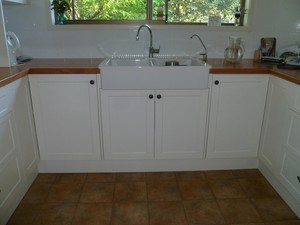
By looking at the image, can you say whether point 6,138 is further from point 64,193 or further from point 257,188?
point 257,188

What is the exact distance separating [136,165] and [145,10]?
4.74ft

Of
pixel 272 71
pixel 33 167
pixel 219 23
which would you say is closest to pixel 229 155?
pixel 272 71

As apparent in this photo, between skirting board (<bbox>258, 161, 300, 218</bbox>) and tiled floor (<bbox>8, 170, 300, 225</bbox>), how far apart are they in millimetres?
35

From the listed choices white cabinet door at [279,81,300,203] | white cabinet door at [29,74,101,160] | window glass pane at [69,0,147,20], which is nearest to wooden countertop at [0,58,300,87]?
white cabinet door at [29,74,101,160]

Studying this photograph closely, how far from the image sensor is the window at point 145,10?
2.51 m

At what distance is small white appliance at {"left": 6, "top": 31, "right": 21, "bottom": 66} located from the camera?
2.06 meters

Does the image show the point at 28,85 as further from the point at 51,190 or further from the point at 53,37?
the point at 51,190

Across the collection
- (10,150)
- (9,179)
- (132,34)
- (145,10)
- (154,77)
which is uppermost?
(145,10)

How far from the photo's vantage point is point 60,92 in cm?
202

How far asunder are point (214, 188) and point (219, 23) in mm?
1494

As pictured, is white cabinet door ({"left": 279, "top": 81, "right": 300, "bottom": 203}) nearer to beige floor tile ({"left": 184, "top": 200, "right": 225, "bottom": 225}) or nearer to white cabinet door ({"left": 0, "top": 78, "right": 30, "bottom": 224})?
beige floor tile ({"left": 184, "top": 200, "right": 225, "bottom": 225})

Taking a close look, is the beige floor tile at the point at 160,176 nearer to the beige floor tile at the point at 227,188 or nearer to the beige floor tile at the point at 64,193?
the beige floor tile at the point at 227,188

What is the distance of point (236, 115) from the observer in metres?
2.14

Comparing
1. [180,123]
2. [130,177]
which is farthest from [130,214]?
[180,123]
